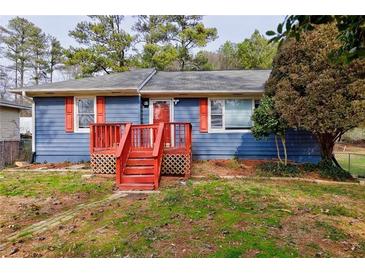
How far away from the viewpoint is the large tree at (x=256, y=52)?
19656 millimetres

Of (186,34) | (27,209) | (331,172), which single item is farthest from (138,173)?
(186,34)

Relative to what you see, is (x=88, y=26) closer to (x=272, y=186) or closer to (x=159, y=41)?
(x=159, y=41)

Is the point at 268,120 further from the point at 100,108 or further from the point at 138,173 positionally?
the point at 100,108

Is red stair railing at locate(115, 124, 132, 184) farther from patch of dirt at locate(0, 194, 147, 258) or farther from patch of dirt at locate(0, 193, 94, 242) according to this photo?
patch of dirt at locate(0, 194, 147, 258)

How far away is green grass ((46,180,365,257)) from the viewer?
3121mm

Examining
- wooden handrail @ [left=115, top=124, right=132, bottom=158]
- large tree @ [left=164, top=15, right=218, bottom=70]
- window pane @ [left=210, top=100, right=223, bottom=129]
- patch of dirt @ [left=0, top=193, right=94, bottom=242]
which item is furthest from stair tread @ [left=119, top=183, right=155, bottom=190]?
large tree @ [left=164, top=15, right=218, bottom=70]

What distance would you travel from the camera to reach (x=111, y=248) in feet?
10.4

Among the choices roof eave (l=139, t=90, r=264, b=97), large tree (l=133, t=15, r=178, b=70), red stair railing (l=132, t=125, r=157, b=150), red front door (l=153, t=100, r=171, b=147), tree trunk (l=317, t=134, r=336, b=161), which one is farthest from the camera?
large tree (l=133, t=15, r=178, b=70)

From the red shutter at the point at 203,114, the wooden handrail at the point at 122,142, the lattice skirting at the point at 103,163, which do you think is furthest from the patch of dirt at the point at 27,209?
the red shutter at the point at 203,114

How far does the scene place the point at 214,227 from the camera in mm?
3762

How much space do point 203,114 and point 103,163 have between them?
386 cm

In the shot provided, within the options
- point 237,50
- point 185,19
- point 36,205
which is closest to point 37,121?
point 36,205
